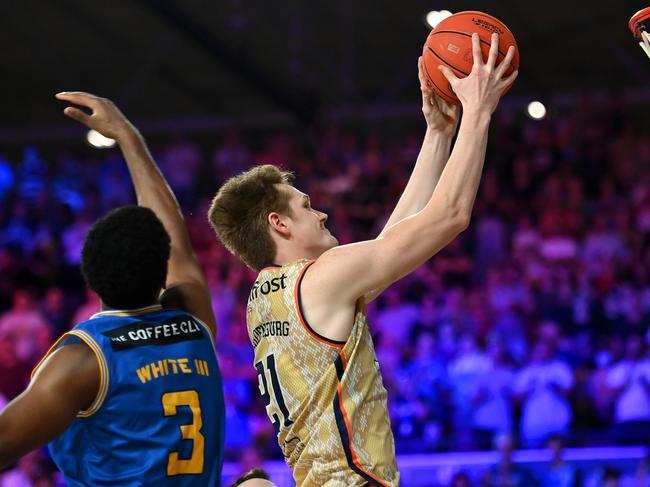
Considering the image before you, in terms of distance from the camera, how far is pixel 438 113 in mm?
4492

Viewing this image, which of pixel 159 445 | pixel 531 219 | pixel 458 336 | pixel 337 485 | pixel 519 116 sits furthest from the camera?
pixel 519 116

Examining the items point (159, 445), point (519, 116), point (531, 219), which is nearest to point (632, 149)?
point (531, 219)

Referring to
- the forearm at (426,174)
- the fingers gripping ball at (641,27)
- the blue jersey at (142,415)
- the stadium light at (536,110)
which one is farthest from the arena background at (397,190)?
the blue jersey at (142,415)

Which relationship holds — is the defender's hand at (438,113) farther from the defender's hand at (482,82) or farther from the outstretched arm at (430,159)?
the defender's hand at (482,82)

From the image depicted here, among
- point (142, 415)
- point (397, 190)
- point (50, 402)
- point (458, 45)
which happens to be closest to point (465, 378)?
point (397, 190)

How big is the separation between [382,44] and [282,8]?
2.01 m

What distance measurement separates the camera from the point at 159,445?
322 centimetres

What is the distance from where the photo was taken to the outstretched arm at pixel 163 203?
3744 mm

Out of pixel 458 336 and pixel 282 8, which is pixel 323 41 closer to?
pixel 282 8

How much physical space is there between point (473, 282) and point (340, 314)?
32.1 ft

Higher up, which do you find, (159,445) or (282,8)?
(282,8)

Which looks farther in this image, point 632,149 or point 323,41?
point 323,41

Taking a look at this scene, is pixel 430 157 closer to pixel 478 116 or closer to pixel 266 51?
pixel 478 116

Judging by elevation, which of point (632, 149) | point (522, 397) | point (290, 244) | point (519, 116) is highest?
point (519, 116)
